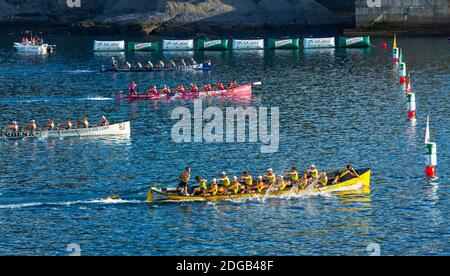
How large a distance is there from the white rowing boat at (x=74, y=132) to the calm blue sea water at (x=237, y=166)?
1.16 metres

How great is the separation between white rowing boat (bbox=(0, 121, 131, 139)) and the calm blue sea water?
1.16m

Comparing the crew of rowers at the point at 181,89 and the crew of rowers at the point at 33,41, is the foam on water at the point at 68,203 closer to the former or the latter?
the crew of rowers at the point at 181,89

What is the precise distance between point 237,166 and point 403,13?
4083 inches

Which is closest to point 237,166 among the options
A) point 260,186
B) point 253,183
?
point 253,183

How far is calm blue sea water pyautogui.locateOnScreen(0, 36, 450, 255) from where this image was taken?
66.6 m

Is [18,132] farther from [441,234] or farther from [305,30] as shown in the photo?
[305,30]

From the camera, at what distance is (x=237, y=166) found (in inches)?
3406

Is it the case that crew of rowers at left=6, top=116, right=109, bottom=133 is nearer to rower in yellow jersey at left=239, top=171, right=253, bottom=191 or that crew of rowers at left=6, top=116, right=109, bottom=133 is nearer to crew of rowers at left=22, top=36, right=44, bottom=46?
rower in yellow jersey at left=239, top=171, right=253, bottom=191

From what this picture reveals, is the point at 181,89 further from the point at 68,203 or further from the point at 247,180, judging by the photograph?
the point at 68,203

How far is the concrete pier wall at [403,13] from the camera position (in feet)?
598

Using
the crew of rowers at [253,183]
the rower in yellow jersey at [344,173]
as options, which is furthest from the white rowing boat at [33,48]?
the rower in yellow jersey at [344,173]

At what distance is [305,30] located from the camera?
195m
